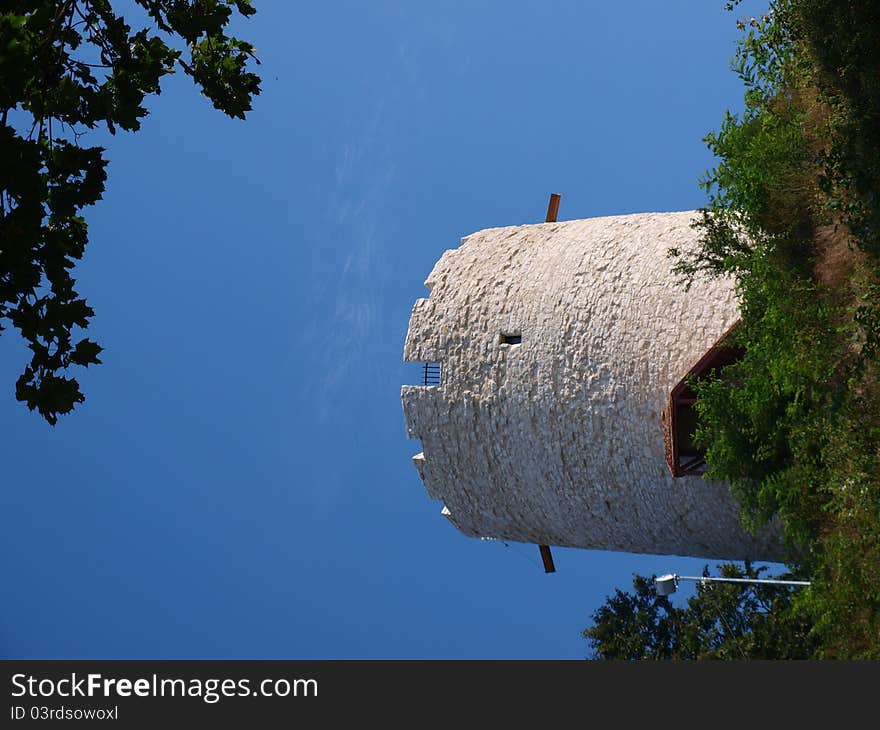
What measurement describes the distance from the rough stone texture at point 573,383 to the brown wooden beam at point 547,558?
48.6 inches

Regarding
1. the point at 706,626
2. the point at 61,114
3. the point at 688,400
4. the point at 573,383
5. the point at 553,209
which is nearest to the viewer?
the point at 61,114

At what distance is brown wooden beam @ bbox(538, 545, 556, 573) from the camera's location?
14586mm

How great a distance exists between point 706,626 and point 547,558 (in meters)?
5.06

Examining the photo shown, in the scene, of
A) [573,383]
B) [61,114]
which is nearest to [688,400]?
[573,383]

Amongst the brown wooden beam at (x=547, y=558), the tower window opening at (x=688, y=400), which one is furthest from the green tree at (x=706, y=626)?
the tower window opening at (x=688, y=400)

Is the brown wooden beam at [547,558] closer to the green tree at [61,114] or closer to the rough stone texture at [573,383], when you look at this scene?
the rough stone texture at [573,383]

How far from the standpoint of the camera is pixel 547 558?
1474 centimetres

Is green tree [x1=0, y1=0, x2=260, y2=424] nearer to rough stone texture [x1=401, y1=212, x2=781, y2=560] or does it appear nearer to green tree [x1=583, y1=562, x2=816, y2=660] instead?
rough stone texture [x1=401, y1=212, x2=781, y2=560]

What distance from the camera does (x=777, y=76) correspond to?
→ 10.8m

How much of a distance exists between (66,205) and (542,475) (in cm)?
792

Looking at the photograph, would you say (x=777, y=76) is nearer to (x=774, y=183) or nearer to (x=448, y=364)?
(x=774, y=183)

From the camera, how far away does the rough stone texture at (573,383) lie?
450 inches

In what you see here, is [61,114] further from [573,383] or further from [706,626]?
[706,626]

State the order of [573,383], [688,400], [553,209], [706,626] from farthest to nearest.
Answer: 1. [706,626]
2. [553,209]
3. [573,383]
4. [688,400]
